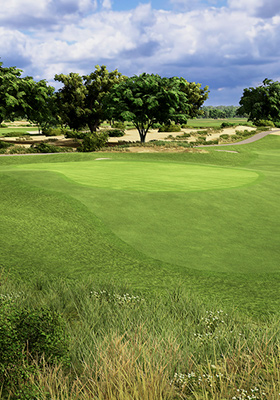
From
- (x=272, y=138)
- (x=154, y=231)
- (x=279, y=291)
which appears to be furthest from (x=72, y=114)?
(x=279, y=291)

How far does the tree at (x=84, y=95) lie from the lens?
5772 centimetres

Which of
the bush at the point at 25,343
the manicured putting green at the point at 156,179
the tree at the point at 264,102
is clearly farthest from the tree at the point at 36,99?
the tree at the point at 264,102

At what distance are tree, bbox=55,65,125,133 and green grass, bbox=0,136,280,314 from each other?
140 ft

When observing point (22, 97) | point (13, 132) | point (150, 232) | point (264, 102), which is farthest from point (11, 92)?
point (264, 102)

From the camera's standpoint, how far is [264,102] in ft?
290

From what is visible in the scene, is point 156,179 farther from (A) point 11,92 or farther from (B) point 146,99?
(A) point 11,92

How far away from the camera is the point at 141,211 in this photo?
1189cm

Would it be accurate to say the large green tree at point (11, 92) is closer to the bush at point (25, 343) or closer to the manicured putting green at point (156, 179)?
the manicured putting green at point (156, 179)

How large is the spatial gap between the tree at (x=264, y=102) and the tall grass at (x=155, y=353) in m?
86.7

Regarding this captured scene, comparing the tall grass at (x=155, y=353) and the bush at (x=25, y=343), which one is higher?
the bush at (x=25, y=343)

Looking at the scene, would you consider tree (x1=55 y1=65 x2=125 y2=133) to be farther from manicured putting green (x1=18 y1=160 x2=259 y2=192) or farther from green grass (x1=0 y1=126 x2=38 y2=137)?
manicured putting green (x1=18 y1=160 x2=259 y2=192)

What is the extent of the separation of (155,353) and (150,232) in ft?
20.1

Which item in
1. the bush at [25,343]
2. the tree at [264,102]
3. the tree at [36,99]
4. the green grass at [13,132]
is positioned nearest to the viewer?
the bush at [25,343]

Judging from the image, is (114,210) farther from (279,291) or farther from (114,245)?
(279,291)
